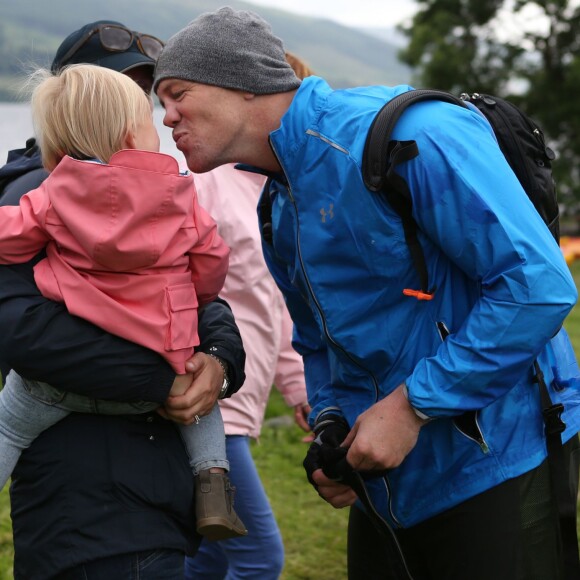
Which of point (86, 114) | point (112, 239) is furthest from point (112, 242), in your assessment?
point (86, 114)

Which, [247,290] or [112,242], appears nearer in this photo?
[112,242]

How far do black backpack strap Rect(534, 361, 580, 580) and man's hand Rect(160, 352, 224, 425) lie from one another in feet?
2.84

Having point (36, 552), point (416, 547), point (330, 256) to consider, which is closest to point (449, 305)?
point (330, 256)

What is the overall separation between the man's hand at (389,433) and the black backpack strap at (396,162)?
11.0 inches

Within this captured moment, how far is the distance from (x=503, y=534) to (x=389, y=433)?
0.43 meters

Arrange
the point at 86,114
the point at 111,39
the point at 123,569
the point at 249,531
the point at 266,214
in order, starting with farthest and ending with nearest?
1. the point at 249,531
2. the point at 111,39
3. the point at 266,214
4. the point at 86,114
5. the point at 123,569

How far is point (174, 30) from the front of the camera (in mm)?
73875

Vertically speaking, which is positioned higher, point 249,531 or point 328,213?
point 328,213

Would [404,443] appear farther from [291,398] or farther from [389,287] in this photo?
[291,398]

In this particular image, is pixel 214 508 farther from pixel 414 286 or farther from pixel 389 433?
→ pixel 414 286

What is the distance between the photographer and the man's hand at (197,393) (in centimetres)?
240

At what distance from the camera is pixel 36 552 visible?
2.32 metres

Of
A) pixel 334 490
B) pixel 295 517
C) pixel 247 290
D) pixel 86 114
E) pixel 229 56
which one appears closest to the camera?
pixel 86 114

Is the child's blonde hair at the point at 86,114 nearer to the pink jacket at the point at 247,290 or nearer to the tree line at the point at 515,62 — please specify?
the pink jacket at the point at 247,290
